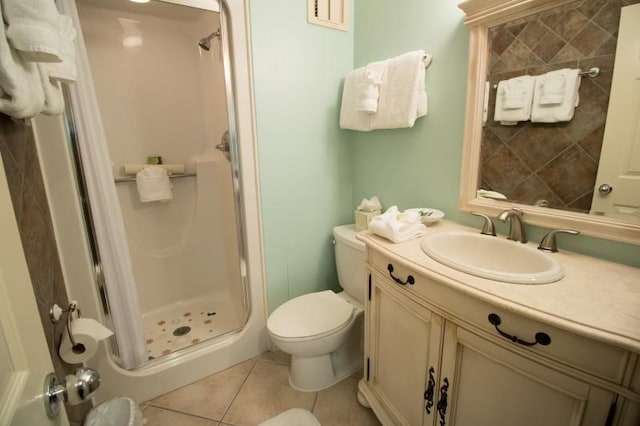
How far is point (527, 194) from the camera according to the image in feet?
3.61

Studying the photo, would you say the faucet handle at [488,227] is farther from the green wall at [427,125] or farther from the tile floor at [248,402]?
the tile floor at [248,402]

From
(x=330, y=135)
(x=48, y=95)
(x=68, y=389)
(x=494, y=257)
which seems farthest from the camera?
(x=330, y=135)

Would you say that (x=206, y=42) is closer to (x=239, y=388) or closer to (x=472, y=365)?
(x=239, y=388)

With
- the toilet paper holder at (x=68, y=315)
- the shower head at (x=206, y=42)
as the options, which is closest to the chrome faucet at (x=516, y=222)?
the toilet paper holder at (x=68, y=315)

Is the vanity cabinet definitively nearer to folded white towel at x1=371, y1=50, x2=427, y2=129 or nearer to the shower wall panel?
folded white towel at x1=371, y1=50, x2=427, y2=129

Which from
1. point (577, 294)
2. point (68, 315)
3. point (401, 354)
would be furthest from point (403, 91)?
point (68, 315)

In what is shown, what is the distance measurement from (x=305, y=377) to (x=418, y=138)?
136 cm

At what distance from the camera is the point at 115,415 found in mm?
1057

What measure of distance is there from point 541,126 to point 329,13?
4.13 ft

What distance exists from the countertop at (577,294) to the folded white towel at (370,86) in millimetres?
852

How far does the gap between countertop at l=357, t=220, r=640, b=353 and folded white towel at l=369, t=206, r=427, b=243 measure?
141mm

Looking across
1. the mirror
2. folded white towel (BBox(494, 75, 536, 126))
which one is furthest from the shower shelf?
folded white towel (BBox(494, 75, 536, 126))

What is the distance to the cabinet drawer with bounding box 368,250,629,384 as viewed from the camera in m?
0.59

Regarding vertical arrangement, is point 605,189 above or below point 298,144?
below
